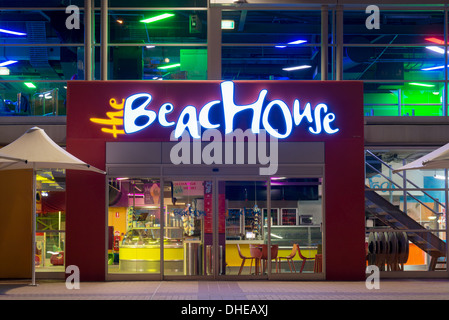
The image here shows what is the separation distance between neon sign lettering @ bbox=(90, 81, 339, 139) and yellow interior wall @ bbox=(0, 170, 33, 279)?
269cm

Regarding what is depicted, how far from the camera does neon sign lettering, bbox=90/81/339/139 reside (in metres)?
14.9

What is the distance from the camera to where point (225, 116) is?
1498 centimetres

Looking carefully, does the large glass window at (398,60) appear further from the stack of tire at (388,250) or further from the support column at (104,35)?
the support column at (104,35)

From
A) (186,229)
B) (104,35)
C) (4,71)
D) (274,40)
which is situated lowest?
(186,229)

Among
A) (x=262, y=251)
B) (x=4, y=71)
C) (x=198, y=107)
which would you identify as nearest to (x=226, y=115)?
(x=198, y=107)

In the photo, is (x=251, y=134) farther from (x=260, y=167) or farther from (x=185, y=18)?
A: (x=185, y=18)

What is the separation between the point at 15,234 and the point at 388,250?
910cm

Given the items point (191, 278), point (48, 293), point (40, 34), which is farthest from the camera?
point (40, 34)

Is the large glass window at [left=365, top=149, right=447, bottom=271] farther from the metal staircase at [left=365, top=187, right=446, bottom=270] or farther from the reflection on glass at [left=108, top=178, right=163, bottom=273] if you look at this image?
the reflection on glass at [left=108, top=178, right=163, bottom=273]

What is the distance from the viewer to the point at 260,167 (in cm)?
1491

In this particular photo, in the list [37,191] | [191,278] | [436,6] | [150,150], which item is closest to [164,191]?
[150,150]

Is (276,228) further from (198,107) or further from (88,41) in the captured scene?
(88,41)

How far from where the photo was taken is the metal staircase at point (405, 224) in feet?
51.0

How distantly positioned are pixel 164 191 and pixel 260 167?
2364mm
